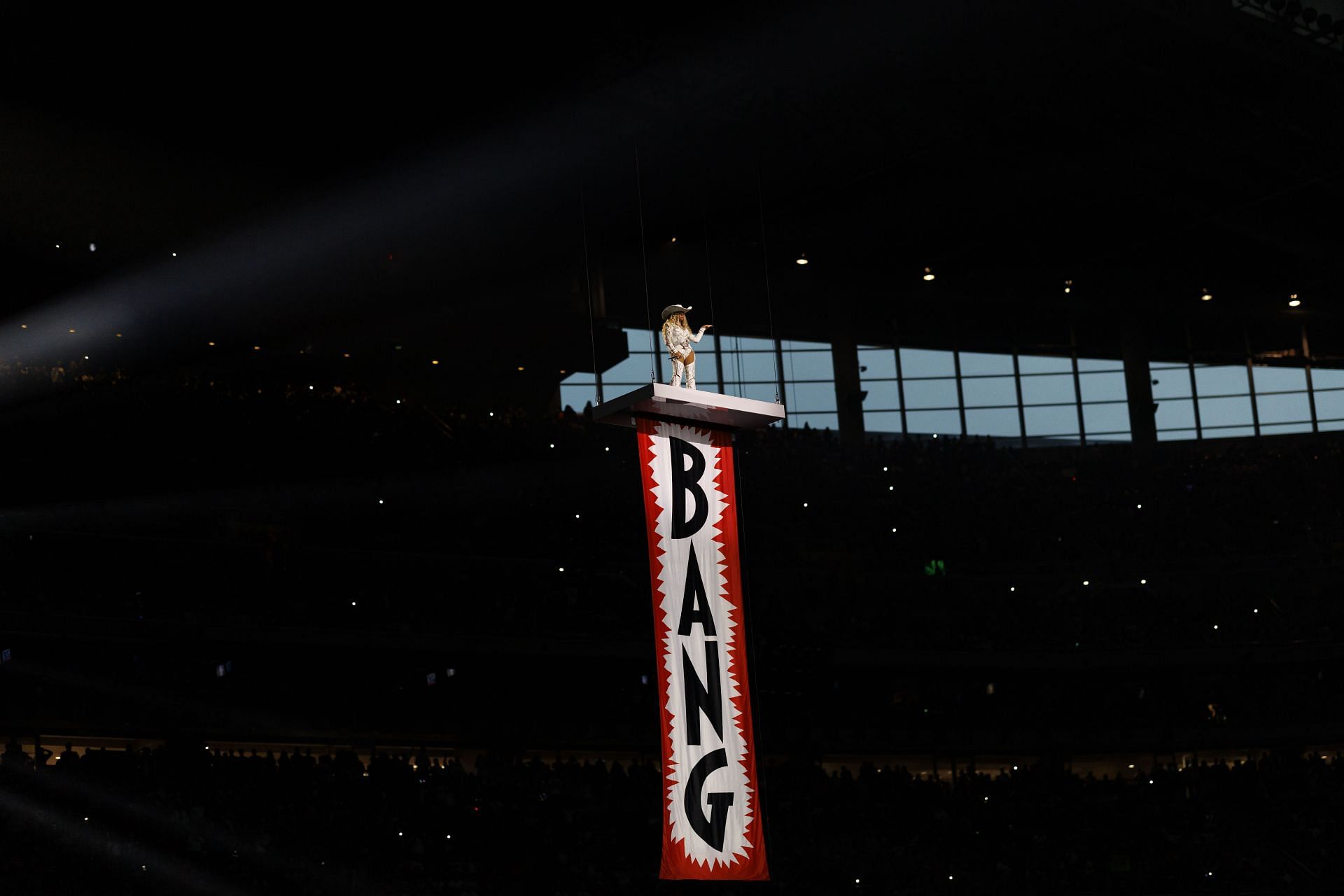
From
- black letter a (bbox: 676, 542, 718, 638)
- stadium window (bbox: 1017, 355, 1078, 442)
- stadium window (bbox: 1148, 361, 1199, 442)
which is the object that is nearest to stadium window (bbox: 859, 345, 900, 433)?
stadium window (bbox: 1017, 355, 1078, 442)

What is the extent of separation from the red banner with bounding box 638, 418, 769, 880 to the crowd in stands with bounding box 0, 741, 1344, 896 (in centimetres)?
547

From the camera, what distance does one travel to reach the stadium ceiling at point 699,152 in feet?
66.1

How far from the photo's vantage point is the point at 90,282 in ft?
94.0

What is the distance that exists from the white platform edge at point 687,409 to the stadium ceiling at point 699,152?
4.96 m

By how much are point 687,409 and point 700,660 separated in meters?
2.09

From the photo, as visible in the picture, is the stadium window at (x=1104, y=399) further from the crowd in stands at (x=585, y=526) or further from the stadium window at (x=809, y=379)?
the stadium window at (x=809, y=379)

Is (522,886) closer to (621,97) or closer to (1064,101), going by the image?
(621,97)

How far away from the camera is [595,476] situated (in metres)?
30.2

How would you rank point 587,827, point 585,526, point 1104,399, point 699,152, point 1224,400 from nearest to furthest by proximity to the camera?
point 587,827 < point 699,152 < point 585,526 < point 1104,399 < point 1224,400

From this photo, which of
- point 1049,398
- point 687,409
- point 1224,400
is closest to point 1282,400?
point 1224,400

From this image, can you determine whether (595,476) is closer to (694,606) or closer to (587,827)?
(587,827)

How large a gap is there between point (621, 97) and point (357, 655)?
10.9 meters

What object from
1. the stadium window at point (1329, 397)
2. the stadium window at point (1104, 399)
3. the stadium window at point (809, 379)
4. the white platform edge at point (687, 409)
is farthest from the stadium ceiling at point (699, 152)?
the stadium window at point (1329, 397)

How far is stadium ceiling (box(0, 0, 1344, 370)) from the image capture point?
66.1 ft
